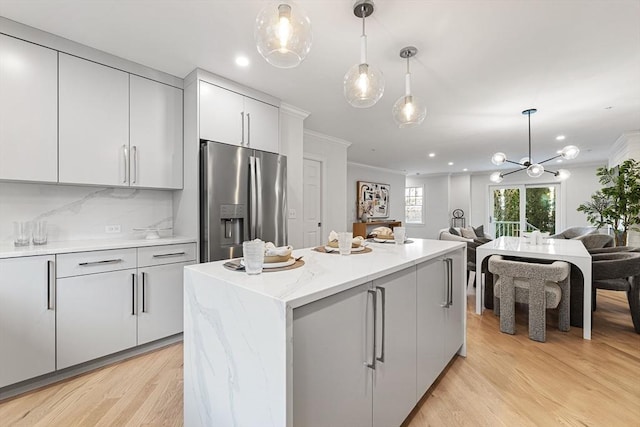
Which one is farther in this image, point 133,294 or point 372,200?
point 372,200

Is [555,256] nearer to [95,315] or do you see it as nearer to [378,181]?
[95,315]

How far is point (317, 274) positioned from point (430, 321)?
A: 94 cm

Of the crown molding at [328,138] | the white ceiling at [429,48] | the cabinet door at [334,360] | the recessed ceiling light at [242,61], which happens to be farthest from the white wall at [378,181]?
the cabinet door at [334,360]

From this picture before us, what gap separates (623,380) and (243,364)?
101 inches

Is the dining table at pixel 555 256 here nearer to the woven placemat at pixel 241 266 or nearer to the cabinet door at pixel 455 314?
the cabinet door at pixel 455 314

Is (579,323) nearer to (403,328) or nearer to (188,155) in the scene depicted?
(403,328)

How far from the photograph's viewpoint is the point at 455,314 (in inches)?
82.9

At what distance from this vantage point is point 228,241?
2.68m

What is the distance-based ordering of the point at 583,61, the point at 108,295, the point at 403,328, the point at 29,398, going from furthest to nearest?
the point at 583,61, the point at 108,295, the point at 29,398, the point at 403,328

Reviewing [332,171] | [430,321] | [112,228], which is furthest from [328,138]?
[430,321]

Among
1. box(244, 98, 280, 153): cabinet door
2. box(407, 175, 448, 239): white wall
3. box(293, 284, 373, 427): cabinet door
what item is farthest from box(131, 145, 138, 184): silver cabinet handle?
box(407, 175, 448, 239): white wall

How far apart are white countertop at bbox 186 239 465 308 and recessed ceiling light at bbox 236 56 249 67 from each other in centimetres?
175

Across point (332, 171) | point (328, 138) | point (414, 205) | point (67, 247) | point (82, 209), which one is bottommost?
point (67, 247)

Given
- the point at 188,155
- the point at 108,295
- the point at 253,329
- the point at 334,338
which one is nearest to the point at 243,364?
the point at 253,329
